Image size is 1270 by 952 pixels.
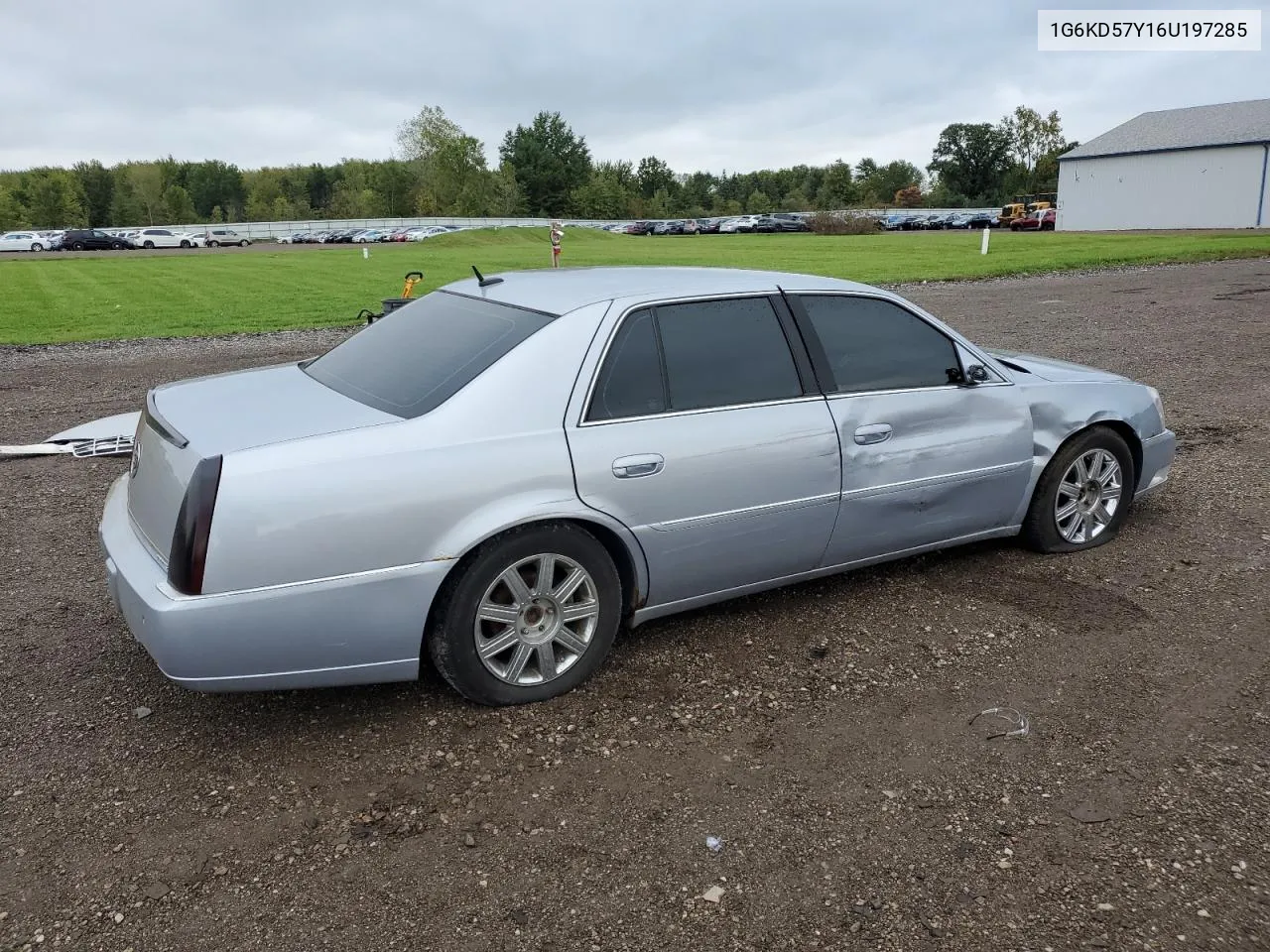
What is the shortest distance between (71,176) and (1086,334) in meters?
119

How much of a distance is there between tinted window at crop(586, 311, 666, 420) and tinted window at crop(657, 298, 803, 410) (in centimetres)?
6

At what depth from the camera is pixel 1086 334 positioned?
1315cm

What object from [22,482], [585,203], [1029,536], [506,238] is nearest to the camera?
[1029,536]

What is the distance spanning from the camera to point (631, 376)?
151 inches

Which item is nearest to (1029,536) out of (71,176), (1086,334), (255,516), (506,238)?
(255,516)

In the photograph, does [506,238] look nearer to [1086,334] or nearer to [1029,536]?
[1086,334]

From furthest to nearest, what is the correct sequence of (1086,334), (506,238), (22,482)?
1. (506,238)
2. (1086,334)
3. (22,482)

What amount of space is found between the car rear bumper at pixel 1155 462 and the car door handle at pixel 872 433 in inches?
72.7

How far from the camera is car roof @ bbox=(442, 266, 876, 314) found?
4.04 meters

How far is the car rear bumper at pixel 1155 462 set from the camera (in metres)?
5.32

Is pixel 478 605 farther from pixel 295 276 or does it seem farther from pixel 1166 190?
pixel 1166 190

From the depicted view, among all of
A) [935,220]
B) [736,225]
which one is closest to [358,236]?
[736,225]

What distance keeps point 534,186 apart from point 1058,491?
102207mm

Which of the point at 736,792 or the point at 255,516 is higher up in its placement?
the point at 255,516
